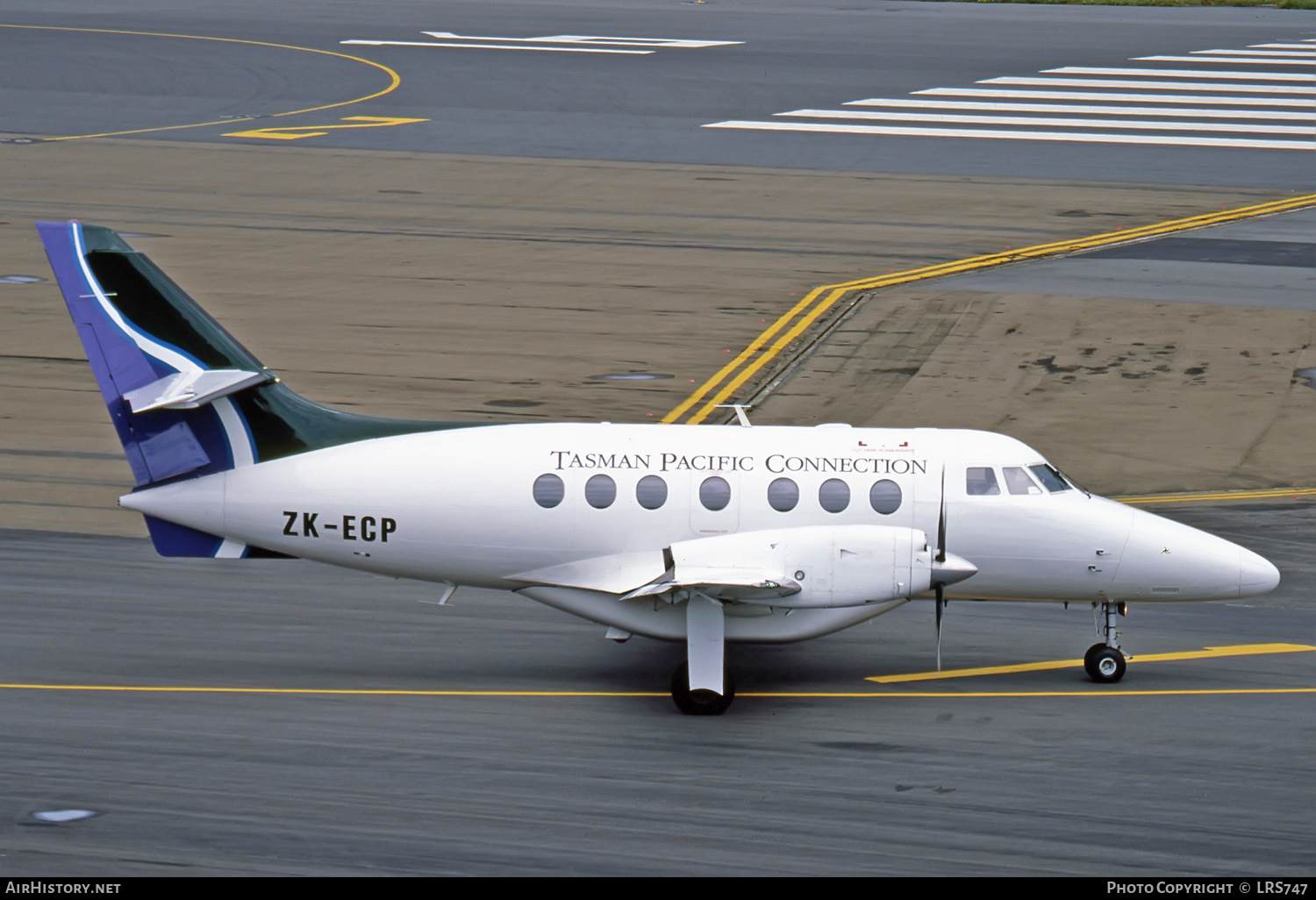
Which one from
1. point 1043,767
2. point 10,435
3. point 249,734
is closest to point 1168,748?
point 1043,767

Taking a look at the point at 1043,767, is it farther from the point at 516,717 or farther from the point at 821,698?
the point at 516,717

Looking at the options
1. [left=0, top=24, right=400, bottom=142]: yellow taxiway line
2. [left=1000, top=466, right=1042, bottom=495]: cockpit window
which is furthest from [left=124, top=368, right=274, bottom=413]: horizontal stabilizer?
[left=0, top=24, right=400, bottom=142]: yellow taxiway line

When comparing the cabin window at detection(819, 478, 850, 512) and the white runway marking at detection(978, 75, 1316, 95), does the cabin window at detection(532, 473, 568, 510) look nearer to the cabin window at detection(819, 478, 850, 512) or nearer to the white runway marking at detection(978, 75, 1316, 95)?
the cabin window at detection(819, 478, 850, 512)

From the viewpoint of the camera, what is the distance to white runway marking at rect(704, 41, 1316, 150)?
183 ft

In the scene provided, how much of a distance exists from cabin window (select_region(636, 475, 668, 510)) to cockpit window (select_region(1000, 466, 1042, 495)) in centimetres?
401

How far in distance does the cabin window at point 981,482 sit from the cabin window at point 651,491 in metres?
3.53

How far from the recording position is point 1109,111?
2329 inches

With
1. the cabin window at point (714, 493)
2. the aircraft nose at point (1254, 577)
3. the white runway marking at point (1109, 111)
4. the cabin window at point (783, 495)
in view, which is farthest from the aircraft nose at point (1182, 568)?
the white runway marking at point (1109, 111)

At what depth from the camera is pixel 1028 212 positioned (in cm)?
4616

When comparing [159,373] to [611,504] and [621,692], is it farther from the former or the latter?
[621,692]

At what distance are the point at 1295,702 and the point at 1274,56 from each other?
57.4m

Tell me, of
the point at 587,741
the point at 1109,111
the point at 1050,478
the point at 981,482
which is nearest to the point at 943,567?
the point at 981,482

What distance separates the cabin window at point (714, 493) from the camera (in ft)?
63.7

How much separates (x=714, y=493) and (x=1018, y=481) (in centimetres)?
359
